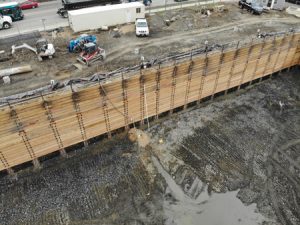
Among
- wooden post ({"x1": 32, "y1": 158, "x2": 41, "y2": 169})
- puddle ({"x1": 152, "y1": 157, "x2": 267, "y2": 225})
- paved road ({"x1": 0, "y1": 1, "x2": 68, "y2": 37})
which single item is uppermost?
paved road ({"x1": 0, "y1": 1, "x2": 68, "y2": 37})

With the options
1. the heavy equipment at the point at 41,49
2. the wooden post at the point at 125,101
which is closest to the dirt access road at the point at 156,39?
the heavy equipment at the point at 41,49

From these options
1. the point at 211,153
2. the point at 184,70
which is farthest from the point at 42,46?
the point at 211,153

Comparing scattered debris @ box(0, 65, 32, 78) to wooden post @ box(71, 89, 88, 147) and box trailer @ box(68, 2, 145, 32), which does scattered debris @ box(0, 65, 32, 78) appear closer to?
box trailer @ box(68, 2, 145, 32)

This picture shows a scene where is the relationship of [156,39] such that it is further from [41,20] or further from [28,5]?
[28,5]

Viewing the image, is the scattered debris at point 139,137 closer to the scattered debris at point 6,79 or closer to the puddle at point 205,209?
the puddle at point 205,209

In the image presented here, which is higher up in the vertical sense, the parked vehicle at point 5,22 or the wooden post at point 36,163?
the parked vehicle at point 5,22

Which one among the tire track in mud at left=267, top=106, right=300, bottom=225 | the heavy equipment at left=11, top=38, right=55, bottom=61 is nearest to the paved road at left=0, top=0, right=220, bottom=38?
the heavy equipment at left=11, top=38, right=55, bottom=61

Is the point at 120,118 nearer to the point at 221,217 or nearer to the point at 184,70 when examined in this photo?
the point at 184,70
